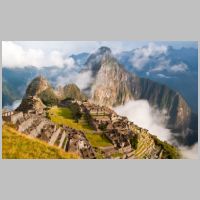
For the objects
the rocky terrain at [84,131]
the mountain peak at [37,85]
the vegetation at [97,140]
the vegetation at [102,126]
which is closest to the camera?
the rocky terrain at [84,131]

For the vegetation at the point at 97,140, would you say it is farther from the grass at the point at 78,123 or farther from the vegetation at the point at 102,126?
the vegetation at the point at 102,126

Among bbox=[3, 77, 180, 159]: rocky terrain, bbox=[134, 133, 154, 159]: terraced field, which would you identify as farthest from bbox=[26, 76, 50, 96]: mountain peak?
bbox=[134, 133, 154, 159]: terraced field

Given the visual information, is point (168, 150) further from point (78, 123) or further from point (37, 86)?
point (37, 86)

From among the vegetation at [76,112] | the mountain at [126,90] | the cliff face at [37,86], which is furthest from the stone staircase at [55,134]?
the mountain at [126,90]

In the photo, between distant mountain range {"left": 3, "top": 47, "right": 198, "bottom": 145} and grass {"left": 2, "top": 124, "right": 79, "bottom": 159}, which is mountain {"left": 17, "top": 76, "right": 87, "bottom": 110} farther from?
grass {"left": 2, "top": 124, "right": 79, "bottom": 159}

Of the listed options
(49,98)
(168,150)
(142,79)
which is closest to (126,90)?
(142,79)
